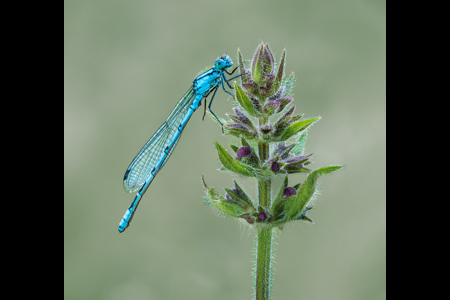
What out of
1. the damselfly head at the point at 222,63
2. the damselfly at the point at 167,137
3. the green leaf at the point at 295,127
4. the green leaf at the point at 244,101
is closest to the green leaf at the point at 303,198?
the green leaf at the point at 295,127

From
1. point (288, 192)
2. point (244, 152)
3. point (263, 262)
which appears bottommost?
point (263, 262)

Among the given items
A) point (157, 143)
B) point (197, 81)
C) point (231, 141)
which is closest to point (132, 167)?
point (157, 143)

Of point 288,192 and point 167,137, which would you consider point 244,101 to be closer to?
point 288,192

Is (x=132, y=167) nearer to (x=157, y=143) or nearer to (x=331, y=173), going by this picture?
(x=157, y=143)

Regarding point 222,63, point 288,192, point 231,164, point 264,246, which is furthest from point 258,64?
point 222,63

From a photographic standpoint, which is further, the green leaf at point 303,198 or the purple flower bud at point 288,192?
the purple flower bud at point 288,192

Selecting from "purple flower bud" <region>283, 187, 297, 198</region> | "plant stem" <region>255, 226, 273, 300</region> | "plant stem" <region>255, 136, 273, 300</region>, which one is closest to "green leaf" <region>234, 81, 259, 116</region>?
"plant stem" <region>255, 136, 273, 300</region>

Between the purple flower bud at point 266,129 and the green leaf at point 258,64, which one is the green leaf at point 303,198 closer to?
the purple flower bud at point 266,129
